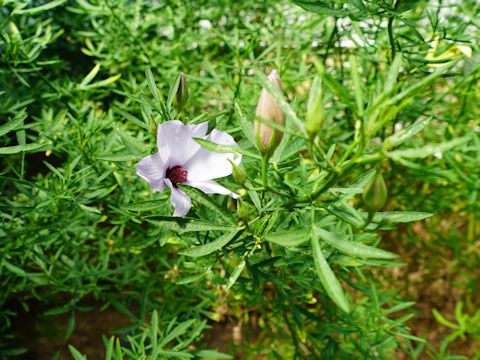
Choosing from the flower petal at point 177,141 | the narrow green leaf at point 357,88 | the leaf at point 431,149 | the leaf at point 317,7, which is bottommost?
the flower petal at point 177,141

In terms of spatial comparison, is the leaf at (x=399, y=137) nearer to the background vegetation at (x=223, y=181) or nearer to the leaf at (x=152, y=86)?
the background vegetation at (x=223, y=181)

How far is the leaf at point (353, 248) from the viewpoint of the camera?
1.37ft

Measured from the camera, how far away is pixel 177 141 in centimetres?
57

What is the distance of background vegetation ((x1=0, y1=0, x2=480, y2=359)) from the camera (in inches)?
24.4

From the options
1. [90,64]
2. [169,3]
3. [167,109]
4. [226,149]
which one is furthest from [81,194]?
[90,64]

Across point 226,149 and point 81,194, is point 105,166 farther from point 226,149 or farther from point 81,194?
point 226,149

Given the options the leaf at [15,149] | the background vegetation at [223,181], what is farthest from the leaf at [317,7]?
the leaf at [15,149]

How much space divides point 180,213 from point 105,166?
20.6 inches

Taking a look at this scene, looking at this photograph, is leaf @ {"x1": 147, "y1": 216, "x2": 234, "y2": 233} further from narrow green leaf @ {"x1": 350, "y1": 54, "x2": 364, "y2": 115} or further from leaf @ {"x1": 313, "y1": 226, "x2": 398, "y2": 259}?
narrow green leaf @ {"x1": 350, "y1": 54, "x2": 364, "y2": 115}

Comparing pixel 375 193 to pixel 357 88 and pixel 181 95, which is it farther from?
pixel 181 95

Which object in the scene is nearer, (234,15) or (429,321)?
(234,15)

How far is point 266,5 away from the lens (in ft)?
4.65

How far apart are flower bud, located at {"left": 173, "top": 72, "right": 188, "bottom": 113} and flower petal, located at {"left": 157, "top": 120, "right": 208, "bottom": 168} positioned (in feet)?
0.20

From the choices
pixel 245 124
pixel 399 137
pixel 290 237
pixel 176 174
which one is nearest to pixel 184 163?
pixel 176 174
